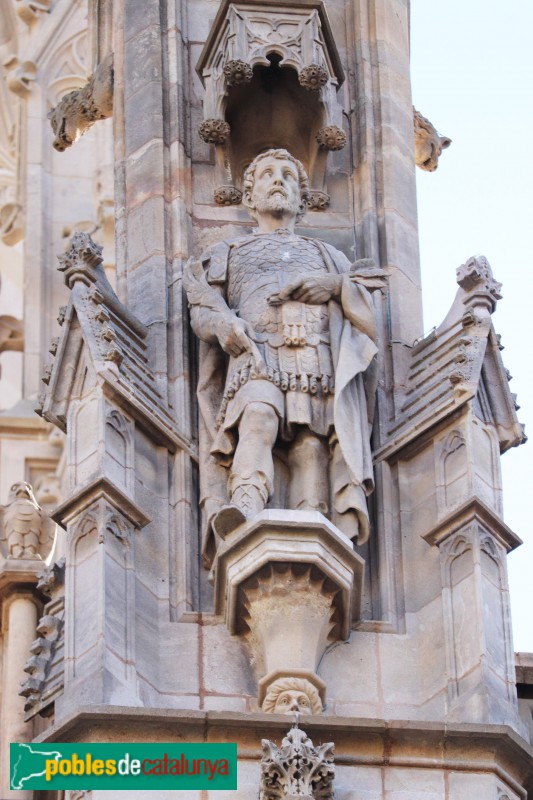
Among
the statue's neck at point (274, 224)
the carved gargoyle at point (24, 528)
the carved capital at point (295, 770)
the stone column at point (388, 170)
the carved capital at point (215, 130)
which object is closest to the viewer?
the carved capital at point (295, 770)

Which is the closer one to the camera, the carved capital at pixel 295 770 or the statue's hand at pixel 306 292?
the carved capital at pixel 295 770

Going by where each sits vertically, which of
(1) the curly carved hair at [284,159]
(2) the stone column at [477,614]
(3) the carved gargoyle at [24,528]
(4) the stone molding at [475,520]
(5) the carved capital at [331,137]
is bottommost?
(2) the stone column at [477,614]

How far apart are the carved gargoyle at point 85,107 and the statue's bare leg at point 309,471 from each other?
137 inches

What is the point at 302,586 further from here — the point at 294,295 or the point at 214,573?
the point at 294,295

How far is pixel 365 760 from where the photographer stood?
62.2 feet

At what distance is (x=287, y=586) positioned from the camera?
19.5 meters

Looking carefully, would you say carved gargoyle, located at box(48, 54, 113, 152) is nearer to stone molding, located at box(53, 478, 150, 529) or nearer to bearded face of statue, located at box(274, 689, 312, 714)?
stone molding, located at box(53, 478, 150, 529)

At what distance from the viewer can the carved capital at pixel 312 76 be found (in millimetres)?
21922

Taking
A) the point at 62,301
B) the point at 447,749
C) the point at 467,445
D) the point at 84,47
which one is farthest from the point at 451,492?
the point at 84,47

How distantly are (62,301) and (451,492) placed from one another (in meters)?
9.39

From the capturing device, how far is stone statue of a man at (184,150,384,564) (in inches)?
790

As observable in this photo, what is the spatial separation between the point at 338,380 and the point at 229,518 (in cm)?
103

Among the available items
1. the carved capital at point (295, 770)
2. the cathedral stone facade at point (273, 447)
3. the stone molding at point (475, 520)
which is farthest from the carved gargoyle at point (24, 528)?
the carved capital at point (295, 770)

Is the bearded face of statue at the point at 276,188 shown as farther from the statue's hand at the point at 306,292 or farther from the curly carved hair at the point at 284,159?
the statue's hand at the point at 306,292
